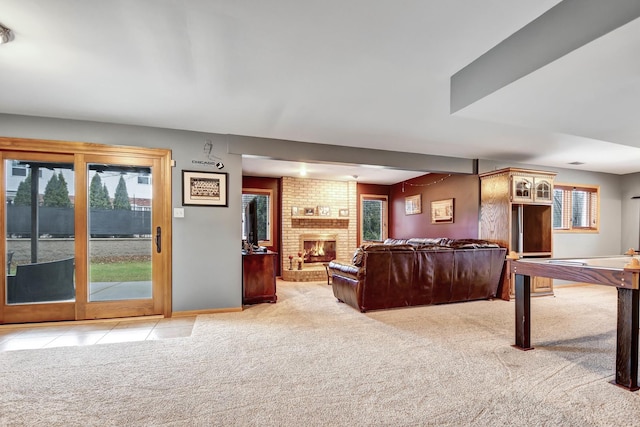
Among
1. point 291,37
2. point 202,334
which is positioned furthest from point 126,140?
point 291,37

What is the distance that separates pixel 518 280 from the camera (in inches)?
115

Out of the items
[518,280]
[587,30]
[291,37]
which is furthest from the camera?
[518,280]

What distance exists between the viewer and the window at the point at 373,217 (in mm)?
8531

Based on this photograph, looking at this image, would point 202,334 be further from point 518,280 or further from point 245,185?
point 245,185

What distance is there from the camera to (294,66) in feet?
7.76

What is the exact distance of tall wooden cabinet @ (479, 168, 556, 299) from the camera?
4918mm

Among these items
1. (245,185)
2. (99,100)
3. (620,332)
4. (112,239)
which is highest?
(99,100)

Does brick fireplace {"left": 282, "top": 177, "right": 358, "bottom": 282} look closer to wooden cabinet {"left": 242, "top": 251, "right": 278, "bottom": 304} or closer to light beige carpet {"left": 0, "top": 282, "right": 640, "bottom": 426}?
wooden cabinet {"left": 242, "top": 251, "right": 278, "bottom": 304}

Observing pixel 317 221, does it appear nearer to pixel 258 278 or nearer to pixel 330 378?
pixel 258 278

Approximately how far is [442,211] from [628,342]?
14.7 feet

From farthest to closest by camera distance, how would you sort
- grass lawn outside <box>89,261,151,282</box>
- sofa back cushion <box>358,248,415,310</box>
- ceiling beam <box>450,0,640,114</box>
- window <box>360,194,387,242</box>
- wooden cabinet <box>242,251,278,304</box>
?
window <box>360,194,387,242</box> → wooden cabinet <box>242,251,278,304</box> → sofa back cushion <box>358,248,415,310</box> → grass lawn outside <box>89,261,151,282</box> → ceiling beam <box>450,0,640,114</box>

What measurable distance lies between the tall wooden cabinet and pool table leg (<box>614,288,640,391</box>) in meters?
2.66

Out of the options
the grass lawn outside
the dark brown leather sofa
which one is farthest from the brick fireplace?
the grass lawn outside

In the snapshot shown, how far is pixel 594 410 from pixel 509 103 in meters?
2.02
